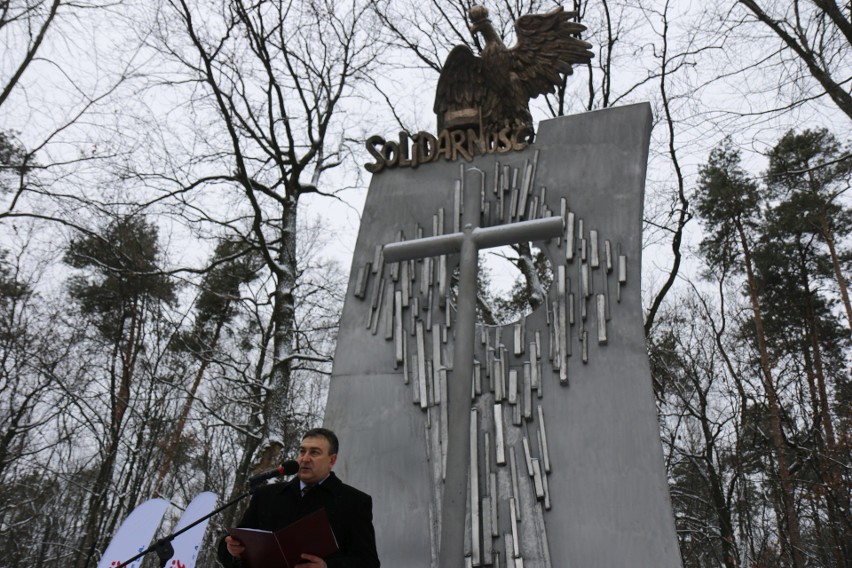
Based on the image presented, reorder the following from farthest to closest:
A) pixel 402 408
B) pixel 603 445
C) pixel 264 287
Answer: pixel 264 287 < pixel 402 408 < pixel 603 445

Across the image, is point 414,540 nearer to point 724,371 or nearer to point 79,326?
point 724,371

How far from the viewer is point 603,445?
183 inches

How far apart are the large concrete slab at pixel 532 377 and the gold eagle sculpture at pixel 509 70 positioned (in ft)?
1.54

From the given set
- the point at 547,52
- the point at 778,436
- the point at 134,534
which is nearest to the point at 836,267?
the point at 778,436

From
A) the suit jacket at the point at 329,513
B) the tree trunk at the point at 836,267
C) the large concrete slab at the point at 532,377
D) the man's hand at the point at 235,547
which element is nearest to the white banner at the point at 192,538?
the large concrete slab at the point at 532,377

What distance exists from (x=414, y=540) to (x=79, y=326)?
1177 cm

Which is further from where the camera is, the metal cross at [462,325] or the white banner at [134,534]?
the white banner at [134,534]

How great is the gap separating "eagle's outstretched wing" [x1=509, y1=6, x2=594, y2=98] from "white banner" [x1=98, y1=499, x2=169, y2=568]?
15.4ft

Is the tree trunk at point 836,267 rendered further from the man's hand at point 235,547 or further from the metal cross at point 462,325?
the man's hand at point 235,547

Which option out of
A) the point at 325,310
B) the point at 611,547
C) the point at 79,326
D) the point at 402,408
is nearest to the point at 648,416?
the point at 611,547

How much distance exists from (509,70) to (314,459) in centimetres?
412

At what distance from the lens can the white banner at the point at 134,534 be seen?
223 inches

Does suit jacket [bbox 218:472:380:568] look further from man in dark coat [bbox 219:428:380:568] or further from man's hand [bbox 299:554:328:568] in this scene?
man's hand [bbox 299:554:328:568]

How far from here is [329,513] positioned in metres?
3.04
